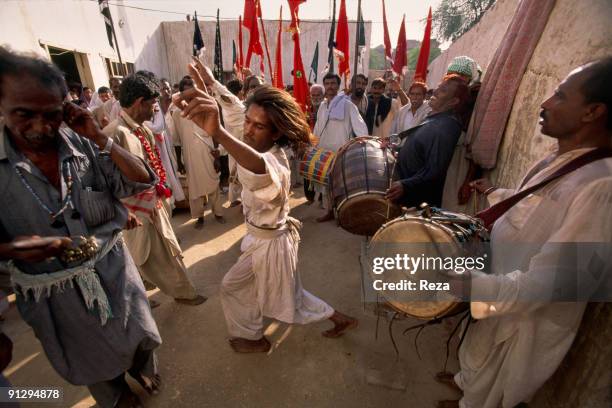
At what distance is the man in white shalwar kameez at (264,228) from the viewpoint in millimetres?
1594

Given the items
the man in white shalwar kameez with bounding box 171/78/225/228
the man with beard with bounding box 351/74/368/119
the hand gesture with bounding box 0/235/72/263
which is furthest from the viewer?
the man with beard with bounding box 351/74/368/119

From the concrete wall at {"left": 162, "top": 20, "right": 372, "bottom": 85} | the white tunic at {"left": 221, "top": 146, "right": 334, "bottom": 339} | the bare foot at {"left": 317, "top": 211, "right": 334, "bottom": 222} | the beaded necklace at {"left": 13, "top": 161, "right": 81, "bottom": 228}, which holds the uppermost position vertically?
the concrete wall at {"left": 162, "top": 20, "right": 372, "bottom": 85}

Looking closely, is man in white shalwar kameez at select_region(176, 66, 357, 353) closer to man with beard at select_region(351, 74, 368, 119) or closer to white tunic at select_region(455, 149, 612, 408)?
white tunic at select_region(455, 149, 612, 408)

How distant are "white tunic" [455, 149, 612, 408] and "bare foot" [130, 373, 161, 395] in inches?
81.4

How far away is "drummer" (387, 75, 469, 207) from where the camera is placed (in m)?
2.53

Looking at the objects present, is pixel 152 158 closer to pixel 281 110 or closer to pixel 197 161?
pixel 281 110

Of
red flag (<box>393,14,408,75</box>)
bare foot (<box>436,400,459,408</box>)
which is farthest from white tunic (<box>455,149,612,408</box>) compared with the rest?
red flag (<box>393,14,408,75</box>)

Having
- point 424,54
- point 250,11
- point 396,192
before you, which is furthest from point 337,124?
point 250,11

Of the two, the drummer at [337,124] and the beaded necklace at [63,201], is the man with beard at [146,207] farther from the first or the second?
the drummer at [337,124]

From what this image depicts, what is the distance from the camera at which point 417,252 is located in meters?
1.65

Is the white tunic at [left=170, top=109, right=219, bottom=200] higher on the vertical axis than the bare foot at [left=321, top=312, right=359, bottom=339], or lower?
higher

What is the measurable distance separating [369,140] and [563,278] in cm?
206

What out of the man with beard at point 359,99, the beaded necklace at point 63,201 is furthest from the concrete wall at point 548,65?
the man with beard at point 359,99

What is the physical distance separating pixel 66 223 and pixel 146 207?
103 cm
